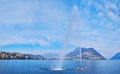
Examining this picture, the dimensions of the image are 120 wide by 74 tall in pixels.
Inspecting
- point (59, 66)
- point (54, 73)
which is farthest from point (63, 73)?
point (59, 66)

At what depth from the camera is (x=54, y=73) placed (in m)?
41.1

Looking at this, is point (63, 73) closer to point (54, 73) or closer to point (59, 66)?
point (54, 73)

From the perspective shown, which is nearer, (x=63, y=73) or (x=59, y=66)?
(x=63, y=73)

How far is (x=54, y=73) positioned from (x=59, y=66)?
1037 cm

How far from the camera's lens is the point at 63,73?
41.9 m

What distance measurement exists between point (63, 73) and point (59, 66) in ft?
31.2

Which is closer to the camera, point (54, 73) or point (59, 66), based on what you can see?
point (54, 73)

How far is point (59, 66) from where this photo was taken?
169 feet

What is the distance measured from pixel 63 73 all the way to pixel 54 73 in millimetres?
1604
